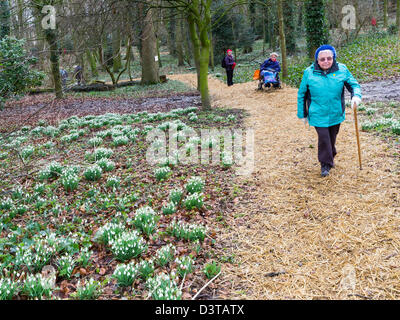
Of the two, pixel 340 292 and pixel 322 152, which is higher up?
pixel 322 152

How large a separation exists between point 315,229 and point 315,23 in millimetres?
17305

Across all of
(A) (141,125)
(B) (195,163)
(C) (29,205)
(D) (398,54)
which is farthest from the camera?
(D) (398,54)

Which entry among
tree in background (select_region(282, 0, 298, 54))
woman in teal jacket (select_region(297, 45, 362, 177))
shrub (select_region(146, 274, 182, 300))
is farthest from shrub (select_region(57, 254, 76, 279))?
tree in background (select_region(282, 0, 298, 54))

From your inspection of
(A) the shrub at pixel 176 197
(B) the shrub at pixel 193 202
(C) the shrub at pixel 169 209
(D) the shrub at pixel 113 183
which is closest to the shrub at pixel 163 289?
(C) the shrub at pixel 169 209

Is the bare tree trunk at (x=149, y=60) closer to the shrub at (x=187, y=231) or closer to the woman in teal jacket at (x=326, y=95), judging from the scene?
the woman in teal jacket at (x=326, y=95)

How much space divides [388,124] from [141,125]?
6.86 m

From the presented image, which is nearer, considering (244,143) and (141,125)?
(244,143)

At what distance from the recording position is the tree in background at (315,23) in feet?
55.3

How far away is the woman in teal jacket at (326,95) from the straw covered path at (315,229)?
2.01 ft

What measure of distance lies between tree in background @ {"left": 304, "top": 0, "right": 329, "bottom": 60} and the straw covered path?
45.2 ft

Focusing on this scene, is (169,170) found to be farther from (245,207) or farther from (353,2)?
(353,2)

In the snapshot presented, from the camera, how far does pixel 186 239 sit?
10.9ft

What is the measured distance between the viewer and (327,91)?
14.2 ft

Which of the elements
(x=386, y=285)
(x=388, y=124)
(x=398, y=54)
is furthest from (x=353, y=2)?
(x=386, y=285)
